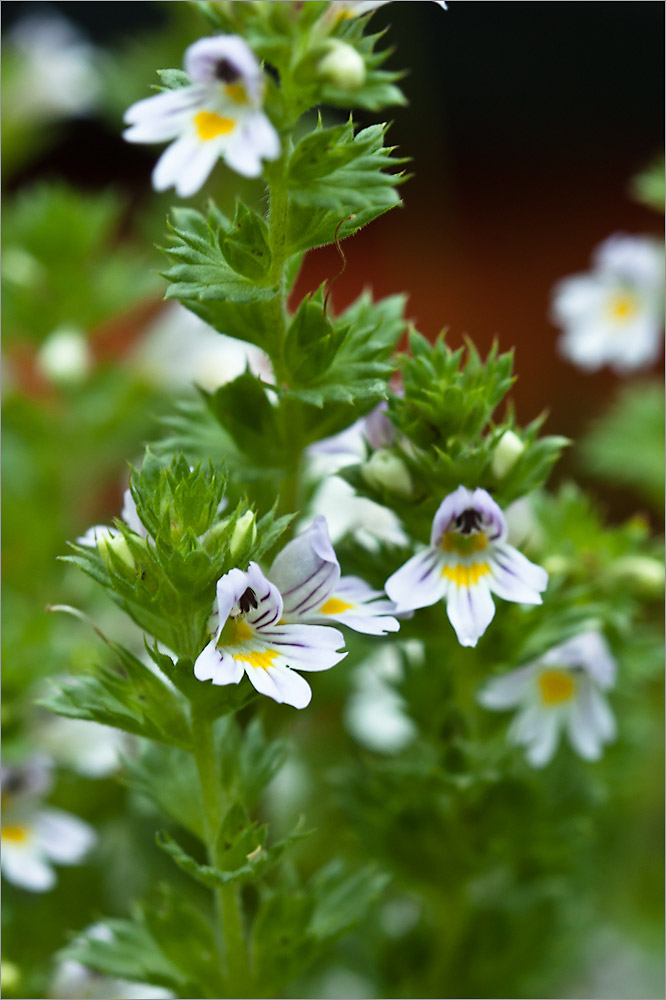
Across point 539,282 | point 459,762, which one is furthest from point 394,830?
point 539,282

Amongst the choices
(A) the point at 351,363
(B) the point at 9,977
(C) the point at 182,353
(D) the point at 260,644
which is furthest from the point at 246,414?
(C) the point at 182,353

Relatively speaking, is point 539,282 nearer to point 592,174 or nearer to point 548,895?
point 592,174

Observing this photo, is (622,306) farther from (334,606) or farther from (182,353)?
(334,606)

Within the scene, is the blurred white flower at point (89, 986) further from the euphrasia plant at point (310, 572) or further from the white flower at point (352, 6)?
the white flower at point (352, 6)

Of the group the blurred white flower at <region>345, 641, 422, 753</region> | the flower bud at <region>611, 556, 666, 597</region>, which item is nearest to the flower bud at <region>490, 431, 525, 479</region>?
the flower bud at <region>611, 556, 666, 597</region>

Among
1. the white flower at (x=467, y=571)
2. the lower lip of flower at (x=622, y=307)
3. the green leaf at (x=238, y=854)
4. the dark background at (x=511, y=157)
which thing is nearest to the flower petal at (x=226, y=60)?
the white flower at (x=467, y=571)

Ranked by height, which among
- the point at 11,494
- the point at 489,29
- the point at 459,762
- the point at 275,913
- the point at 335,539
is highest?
the point at 489,29
